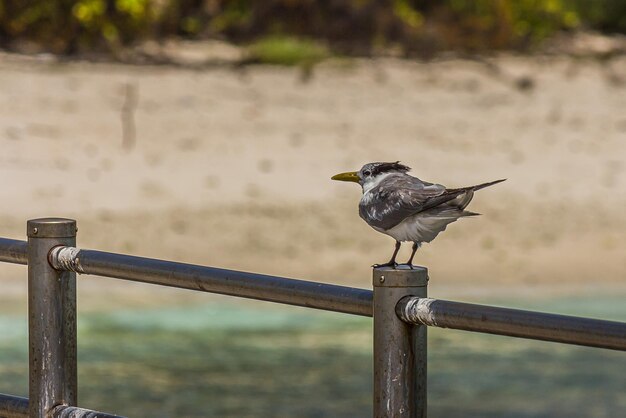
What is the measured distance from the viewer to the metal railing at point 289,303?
2416 millimetres

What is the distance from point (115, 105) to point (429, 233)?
433 inches

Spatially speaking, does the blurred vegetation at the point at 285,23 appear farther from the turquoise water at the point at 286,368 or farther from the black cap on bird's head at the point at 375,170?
the black cap on bird's head at the point at 375,170

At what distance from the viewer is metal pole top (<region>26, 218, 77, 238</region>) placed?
2.99 meters

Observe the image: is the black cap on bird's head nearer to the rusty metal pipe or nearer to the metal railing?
the metal railing

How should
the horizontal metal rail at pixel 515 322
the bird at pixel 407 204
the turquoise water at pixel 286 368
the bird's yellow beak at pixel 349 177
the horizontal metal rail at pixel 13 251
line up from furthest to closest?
the turquoise water at pixel 286 368 → the horizontal metal rail at pixel 13 251 → the bird's yellow beak at pixel 349 177 → the bird at pixel 407 204 → the horizontal metal rail at pixel 515 322

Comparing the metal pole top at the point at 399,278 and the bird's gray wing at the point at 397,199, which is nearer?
the metal pole top at the point at 399,278

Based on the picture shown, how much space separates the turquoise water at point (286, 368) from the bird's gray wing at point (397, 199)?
183 inches

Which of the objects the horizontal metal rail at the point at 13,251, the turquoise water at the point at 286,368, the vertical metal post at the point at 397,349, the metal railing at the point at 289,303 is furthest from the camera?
the turquoise water at the point at 286,368

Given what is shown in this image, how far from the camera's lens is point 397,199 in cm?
288

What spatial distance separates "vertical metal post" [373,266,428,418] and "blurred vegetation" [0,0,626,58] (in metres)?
12.2

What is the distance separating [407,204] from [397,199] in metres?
0.02

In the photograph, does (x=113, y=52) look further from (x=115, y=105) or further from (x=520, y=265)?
(x=520, y=265)

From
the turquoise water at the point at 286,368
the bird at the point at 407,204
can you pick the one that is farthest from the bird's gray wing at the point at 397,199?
the turquoise water at the point at 286,368

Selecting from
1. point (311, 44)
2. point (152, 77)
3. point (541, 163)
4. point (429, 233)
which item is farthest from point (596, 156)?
point (429, 233)
